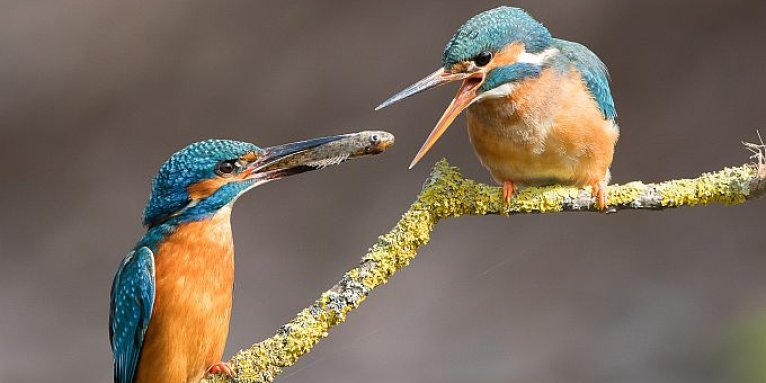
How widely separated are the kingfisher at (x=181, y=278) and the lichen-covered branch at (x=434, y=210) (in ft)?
0.64

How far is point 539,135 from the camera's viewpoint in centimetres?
205

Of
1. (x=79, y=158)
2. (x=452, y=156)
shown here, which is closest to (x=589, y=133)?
(x=452, y=156)

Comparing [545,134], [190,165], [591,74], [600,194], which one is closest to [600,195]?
[600,194]

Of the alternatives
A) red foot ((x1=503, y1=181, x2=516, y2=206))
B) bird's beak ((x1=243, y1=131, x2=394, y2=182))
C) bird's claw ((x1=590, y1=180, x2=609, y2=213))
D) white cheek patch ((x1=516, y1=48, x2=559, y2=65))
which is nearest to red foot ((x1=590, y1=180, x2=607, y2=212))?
bird's claw ((x1=590, y1=180, x2=609, y2=213))

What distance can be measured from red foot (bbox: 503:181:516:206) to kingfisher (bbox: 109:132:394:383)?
404 millimetres

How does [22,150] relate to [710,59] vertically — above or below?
below

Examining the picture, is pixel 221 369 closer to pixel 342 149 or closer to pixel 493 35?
pixel 342 149

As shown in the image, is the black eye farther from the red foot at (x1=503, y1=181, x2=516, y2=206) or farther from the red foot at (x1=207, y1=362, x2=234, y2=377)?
the red foot at (x1=207, y1=362, x2=234, y2=377)

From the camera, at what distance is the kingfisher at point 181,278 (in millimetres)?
1730

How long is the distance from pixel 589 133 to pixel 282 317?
3.16 m

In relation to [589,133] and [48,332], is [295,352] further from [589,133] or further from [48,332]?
[48,332]

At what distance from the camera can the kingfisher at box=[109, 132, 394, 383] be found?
173 cm

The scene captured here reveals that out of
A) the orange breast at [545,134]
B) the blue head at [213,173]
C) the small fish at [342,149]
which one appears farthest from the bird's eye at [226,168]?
the orange breast at [545,134]

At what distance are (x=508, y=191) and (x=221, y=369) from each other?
1.81 feet
